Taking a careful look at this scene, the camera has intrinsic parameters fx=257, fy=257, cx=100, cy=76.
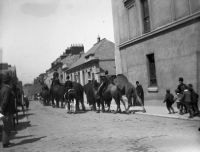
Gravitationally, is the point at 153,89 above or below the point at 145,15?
below

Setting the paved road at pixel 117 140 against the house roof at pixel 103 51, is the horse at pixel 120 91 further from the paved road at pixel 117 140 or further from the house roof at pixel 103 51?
the house roof at pixel 103 51

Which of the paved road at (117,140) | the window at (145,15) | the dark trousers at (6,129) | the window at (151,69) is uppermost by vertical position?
the window at (145,15)

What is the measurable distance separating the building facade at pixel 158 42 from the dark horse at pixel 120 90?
2985 millimetres

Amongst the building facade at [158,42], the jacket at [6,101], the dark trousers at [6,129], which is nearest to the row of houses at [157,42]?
the building facade at [158,42]

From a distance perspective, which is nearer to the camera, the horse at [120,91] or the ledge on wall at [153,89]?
the horse at [120,91]

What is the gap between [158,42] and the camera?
54.6ft

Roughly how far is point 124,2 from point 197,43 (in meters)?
8.85

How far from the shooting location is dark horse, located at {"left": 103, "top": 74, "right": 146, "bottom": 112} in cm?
1390

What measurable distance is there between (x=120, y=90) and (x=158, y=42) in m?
4.58

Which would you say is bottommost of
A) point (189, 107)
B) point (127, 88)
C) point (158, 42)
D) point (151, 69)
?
point (189, 107)

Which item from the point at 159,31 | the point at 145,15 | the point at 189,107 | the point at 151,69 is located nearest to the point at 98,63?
the point at 145,15

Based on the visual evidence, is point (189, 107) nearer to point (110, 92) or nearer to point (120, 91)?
point (120, 91)

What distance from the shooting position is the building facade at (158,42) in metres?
13.9

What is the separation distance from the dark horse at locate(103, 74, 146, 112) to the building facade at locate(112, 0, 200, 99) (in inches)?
118
